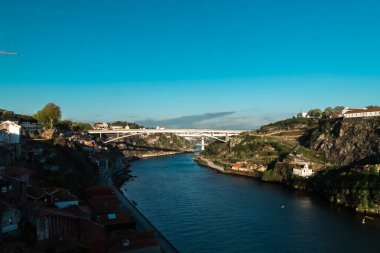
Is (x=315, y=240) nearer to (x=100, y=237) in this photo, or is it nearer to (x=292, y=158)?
(x=100, y=237)

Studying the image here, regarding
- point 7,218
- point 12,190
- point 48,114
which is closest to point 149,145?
point 48,114

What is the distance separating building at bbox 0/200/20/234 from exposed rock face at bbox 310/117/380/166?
2675 cm

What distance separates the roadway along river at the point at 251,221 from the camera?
1466cm

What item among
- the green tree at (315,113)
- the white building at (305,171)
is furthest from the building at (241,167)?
the green tree at (315,113)

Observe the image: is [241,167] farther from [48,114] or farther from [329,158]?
[48,114]

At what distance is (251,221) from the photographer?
18.2 m

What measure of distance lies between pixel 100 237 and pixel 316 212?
13.8 metres

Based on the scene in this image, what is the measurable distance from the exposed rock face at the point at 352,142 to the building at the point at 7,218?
1053 inches

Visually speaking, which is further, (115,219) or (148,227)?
(148,227)

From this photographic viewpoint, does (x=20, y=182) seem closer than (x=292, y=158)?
Yes

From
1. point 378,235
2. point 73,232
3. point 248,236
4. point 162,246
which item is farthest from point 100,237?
point 378,235

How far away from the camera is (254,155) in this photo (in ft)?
145

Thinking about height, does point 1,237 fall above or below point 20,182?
below

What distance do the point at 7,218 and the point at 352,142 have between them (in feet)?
101
